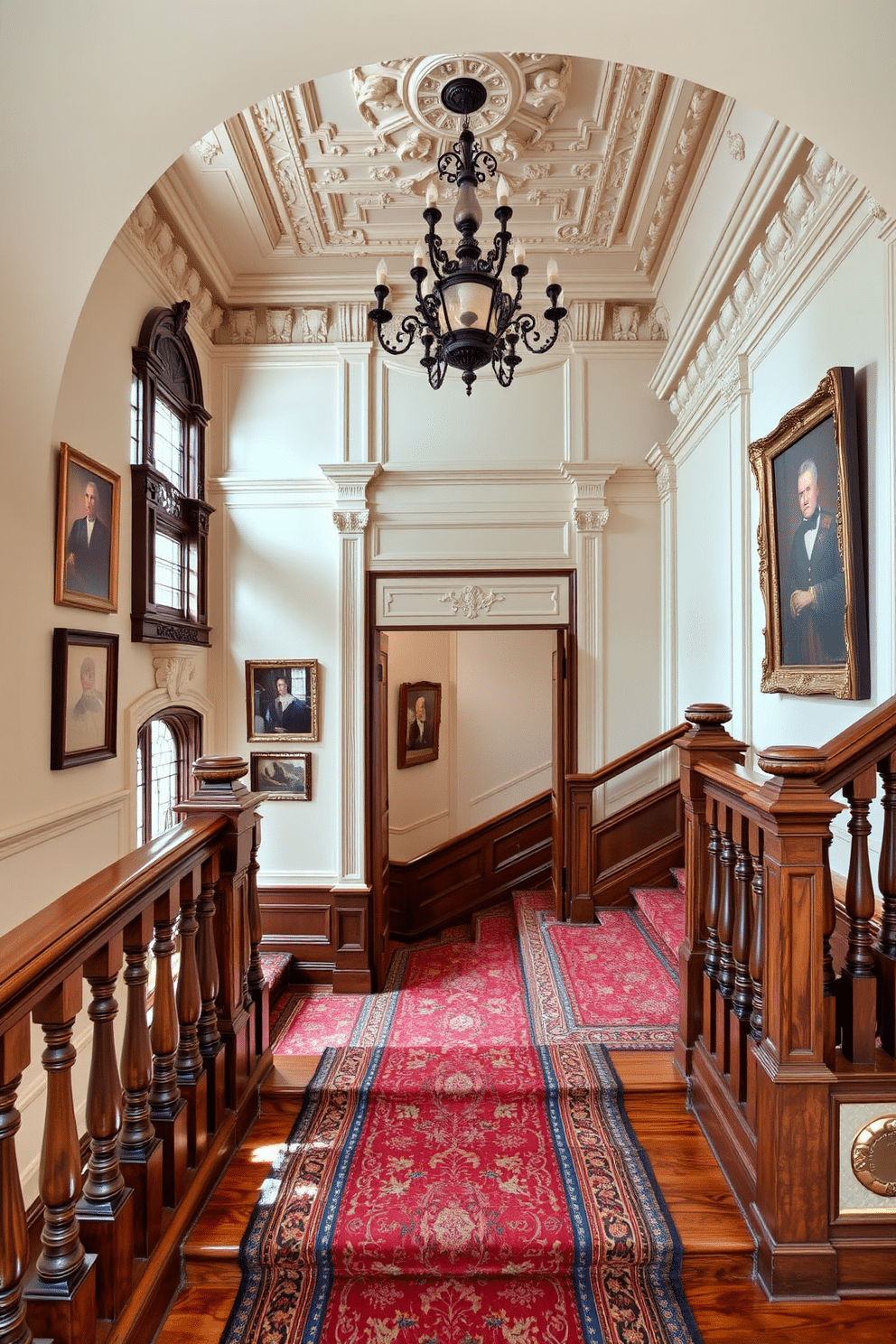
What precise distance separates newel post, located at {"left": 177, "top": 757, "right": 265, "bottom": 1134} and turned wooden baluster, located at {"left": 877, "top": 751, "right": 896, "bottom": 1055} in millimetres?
1881

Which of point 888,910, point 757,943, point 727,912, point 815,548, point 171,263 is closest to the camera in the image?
point 888,910

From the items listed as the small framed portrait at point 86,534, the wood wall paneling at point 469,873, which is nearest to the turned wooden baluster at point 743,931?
the small framed portrait at point 86,534

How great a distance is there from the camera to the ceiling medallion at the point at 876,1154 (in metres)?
1.88

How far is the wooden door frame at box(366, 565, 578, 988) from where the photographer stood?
557 cm

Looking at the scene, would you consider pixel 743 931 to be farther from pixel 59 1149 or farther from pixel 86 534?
pixel 86 534

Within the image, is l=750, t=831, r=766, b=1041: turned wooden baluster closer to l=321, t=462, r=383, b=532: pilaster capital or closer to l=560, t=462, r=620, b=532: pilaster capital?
l=560, t=462, r=620, b=532: pilaster capital

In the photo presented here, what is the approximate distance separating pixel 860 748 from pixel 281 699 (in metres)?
4.40

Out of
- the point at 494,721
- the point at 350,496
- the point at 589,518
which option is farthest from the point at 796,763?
the point at 494,721

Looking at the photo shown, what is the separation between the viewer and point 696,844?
8.63ft

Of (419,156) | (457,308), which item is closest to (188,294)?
(419,156)

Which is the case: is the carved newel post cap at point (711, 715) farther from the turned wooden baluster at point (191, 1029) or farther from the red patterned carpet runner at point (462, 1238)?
the turned wooden baluster at point (191, 1029)

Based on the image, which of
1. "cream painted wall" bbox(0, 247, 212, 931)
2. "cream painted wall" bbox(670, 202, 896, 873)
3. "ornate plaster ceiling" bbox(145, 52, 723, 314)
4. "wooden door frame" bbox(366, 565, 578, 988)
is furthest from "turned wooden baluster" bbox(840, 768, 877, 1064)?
"wooden door frame" bbox(366, 565, 578, 988)

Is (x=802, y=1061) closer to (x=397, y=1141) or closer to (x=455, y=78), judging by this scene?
(x=397, y=1141)

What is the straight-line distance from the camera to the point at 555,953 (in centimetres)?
445
